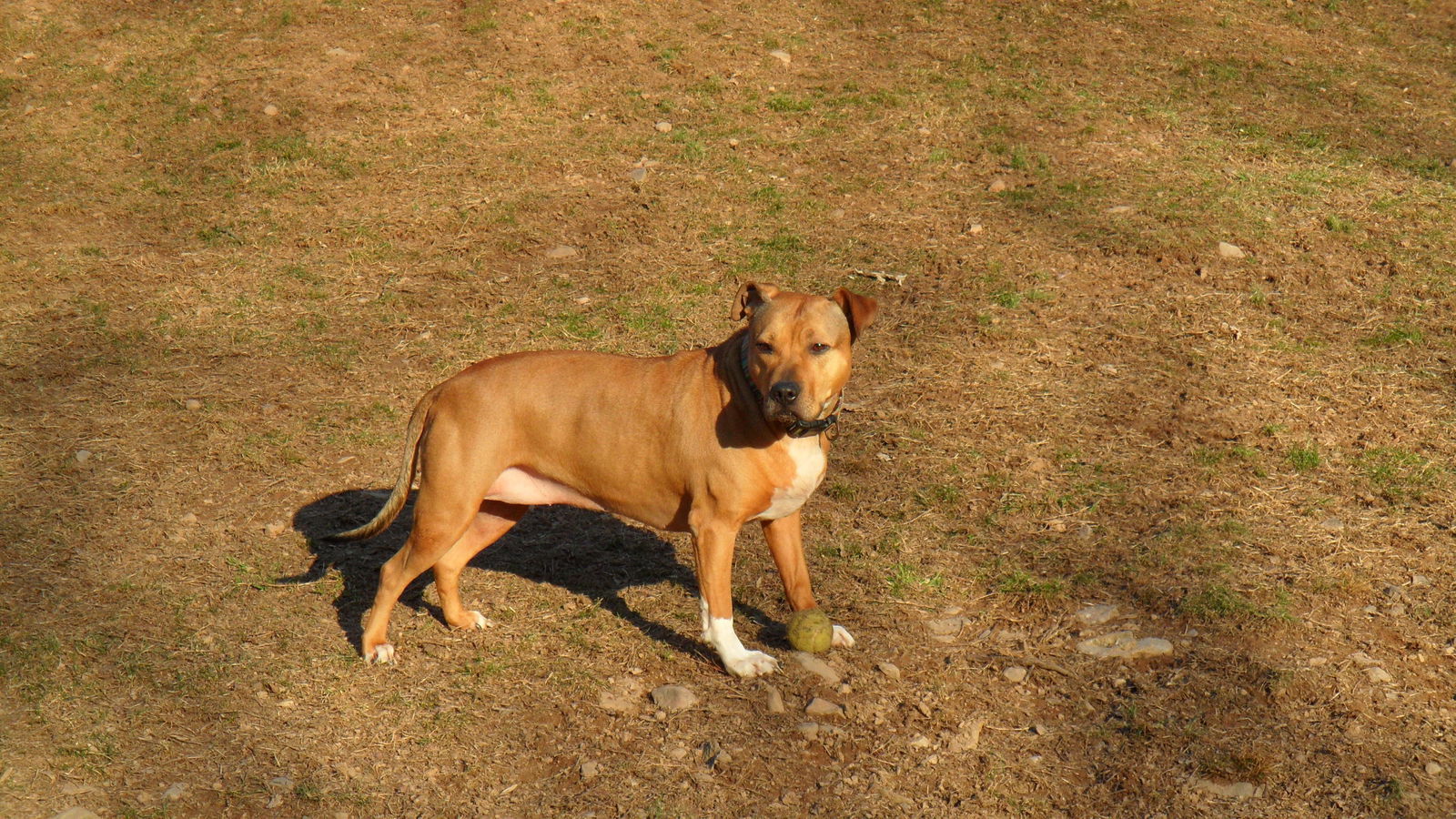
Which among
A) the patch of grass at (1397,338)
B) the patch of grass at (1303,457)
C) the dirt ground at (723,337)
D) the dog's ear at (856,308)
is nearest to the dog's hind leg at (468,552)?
the dirt ground at (723,337)

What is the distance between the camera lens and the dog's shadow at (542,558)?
6371 mm

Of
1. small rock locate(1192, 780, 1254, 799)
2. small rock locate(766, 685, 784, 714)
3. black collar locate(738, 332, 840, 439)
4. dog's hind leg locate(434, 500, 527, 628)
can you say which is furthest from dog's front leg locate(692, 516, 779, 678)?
small rock locate(1192, 780, 1254, 799)

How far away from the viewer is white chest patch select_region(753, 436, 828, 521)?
543cm

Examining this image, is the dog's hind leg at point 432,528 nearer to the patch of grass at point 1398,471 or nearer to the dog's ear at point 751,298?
the dog's ear at point 751,298

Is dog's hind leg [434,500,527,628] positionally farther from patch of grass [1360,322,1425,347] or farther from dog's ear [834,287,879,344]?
patch of grass [1360,322,1425,347]

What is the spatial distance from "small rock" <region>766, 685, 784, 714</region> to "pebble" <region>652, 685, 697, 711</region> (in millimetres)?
322

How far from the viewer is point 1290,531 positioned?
21.6 feet

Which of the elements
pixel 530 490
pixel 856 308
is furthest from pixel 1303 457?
pixel 530 490

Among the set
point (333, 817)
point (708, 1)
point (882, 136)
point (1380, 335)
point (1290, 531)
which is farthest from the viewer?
point (708, 1)

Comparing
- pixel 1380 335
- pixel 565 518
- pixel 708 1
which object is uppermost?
pixel 708 1

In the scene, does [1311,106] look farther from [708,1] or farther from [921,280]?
[708,1]

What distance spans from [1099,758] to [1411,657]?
160 centimetres

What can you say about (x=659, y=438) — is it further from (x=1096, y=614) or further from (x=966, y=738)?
(x=1096, y=614)


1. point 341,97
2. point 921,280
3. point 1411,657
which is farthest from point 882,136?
point 1411,657
